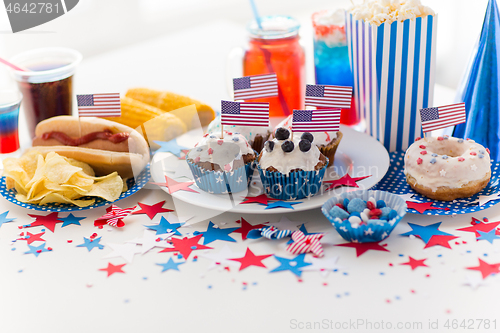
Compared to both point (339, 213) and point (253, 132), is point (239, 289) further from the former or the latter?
point (253, 132)

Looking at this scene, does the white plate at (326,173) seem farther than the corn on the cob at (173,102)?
No

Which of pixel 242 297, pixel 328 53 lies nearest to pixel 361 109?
pixel 328 53

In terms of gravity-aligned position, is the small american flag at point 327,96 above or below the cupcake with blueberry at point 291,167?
above

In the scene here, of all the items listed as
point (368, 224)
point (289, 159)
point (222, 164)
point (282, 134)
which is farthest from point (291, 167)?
point (368, 224)

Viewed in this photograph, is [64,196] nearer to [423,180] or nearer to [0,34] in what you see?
[423,180]

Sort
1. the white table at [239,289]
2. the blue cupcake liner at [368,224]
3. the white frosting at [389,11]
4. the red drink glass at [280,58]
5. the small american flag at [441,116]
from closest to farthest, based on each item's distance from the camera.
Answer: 1. the white table at [239,289]
2. the blue cupcake liner at [368,224]
3. the small american flag at [441,116]
4. the white frosting at [389,11]
5. the red drink glass at [280,58]

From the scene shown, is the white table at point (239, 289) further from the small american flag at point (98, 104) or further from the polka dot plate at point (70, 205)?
the small american flag at point (98, 104)

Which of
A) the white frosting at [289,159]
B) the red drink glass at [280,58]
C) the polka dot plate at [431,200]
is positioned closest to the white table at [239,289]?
the polka dot plate at [431,200]
